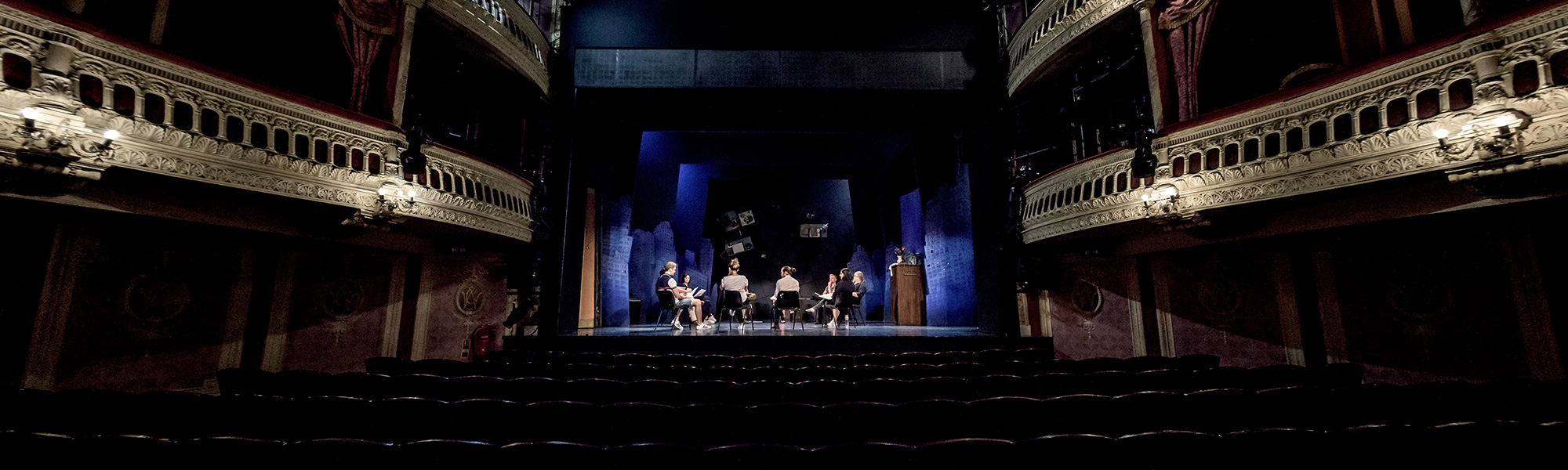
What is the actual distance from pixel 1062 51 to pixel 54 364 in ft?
33.8

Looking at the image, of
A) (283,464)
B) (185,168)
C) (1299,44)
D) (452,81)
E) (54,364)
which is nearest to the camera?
(283,464)

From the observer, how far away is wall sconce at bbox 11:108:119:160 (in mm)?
3184

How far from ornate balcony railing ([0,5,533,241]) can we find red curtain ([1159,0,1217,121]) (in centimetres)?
776

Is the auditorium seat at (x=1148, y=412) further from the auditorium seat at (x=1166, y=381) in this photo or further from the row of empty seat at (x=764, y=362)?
the row of empty seat at (x=764, y=362)

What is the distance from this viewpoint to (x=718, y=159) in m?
12.3

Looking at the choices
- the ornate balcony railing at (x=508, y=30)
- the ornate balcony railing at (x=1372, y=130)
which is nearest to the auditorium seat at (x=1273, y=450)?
the ornate balcony railing at (x=1372, y=130)

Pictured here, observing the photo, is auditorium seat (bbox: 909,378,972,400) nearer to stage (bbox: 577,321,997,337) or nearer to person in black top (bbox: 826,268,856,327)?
stage (bbox: 577,321,997,337)

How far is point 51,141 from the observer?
327 cm

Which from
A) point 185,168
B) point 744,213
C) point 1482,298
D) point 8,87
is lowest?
point 1482,298

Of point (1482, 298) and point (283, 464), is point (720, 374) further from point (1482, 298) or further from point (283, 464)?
point (1482, 298)

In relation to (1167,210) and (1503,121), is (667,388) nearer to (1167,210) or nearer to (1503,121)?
(1167,210)

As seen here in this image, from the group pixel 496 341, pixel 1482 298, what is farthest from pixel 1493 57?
pixel 496 341

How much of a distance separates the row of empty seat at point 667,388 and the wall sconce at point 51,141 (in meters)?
1.66

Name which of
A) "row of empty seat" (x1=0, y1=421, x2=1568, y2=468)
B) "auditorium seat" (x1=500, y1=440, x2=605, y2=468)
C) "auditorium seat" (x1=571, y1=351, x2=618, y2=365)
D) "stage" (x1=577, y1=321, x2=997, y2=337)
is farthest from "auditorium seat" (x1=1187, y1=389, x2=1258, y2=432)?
"stage" (x1=577, y1=321, x2=997, y2=337)
